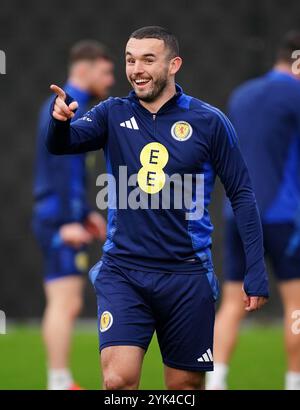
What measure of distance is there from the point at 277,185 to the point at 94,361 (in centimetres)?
229

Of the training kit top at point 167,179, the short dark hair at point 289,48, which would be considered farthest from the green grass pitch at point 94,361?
the training kit top at point 167,179

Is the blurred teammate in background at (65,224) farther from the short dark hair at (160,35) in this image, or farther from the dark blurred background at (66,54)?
the dark blurred background at (66,54)

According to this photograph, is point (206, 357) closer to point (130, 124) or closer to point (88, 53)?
point (130, 124)

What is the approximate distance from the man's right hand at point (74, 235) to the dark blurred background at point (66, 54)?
249 cm

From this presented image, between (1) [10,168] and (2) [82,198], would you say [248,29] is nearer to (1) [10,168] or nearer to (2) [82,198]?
(1) [10,168]

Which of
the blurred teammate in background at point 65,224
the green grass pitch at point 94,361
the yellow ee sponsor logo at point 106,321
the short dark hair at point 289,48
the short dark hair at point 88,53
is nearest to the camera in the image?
the yellow ee sponsor logo at point 106,321

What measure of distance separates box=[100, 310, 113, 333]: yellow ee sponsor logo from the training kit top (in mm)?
239

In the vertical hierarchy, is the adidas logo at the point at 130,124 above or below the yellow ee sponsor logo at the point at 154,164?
above

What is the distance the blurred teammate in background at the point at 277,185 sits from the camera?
22.3ft

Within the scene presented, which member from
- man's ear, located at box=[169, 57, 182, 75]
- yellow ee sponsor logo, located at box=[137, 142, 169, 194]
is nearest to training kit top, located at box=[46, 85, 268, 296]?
yellow ee sponsor logo, located at box=[137, 142, 169, 194]

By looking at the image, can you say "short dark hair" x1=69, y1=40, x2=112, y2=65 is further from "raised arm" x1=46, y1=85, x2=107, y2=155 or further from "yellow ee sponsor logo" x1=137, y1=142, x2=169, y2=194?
"yellow ee sponsor logo" x1=137, y1=142, x2=169, y2=194

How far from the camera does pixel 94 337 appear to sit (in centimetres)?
950

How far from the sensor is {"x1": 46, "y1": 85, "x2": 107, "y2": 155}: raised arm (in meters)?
4.63

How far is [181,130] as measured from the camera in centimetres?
489
